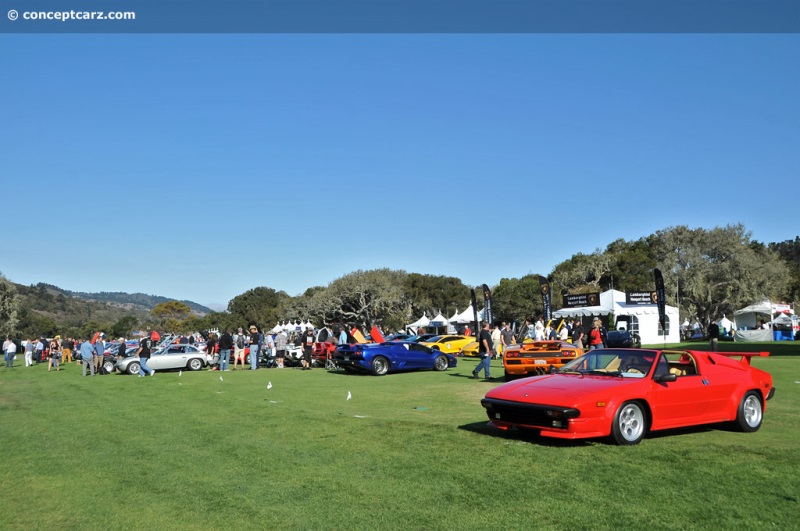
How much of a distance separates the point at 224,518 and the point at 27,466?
382 centimetres

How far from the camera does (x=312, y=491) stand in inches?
255

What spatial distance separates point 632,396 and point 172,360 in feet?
76.7

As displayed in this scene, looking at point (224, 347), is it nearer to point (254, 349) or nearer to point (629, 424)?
point (254, 349)

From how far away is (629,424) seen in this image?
336 inches

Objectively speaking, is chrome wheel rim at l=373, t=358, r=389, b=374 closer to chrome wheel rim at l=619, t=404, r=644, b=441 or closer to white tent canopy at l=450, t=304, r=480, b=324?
chrome wheel rim at l=619, t=404, r=644, b=441

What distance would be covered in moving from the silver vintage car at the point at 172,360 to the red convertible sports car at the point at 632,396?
71.4 ft

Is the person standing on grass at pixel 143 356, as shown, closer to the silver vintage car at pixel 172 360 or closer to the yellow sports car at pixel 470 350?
the silver vintage car at pixel 172 360

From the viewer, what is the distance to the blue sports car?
74.4 ft

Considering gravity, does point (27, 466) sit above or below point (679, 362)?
below

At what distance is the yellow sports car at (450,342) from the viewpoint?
109 ft

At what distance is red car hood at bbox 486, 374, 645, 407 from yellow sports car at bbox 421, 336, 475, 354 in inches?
928

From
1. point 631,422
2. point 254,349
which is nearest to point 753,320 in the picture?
point 254,349

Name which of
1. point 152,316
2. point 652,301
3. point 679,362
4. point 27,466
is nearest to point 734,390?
point 679,362

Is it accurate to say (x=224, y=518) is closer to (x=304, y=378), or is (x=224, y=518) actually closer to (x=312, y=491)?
(x=312, y=491)
